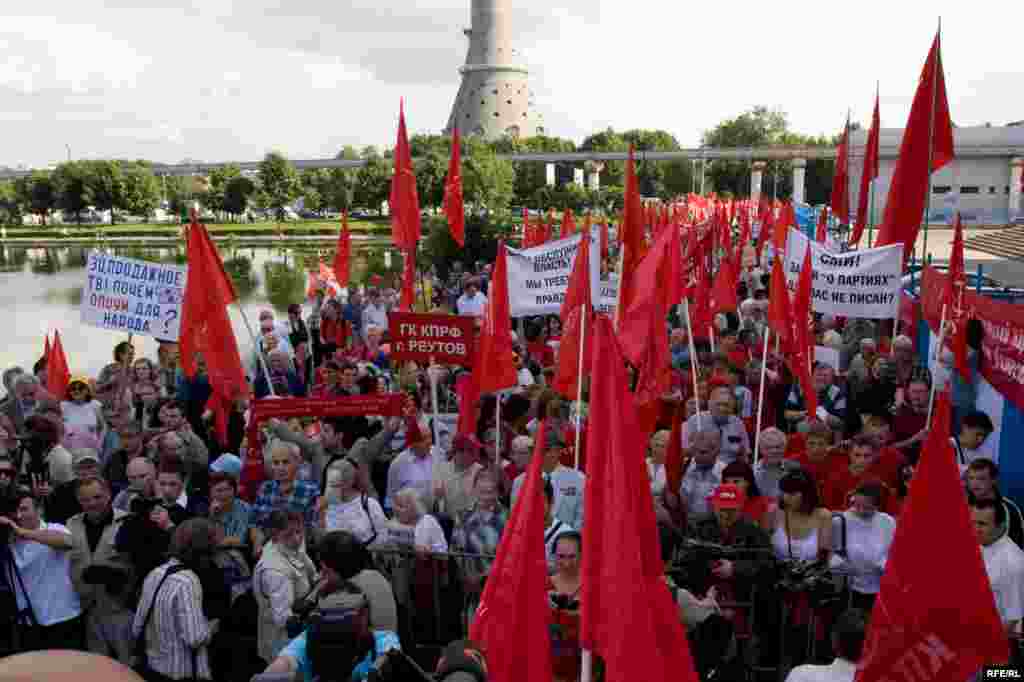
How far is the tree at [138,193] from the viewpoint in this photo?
84062mm

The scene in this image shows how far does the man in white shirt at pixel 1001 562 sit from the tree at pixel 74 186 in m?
88.0

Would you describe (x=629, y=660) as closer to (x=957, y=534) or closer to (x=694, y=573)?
(x=957, y=534)

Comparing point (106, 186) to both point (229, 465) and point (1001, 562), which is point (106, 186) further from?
point (1001, 562)

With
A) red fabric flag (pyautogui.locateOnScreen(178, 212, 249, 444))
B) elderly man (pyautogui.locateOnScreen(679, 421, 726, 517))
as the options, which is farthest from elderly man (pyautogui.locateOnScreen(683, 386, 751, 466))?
red fabric flag (pyautogui.locateOnScreen(178, 212, 249, 444))

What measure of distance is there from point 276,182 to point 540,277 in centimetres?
7666

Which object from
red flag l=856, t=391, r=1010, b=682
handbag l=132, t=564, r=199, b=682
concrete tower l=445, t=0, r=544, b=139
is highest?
concrete tower l=445, t=0, r=544, b=139

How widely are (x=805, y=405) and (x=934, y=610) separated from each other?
5398 mm

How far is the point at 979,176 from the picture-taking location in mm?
56438

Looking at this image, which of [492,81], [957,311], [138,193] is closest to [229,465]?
[957,311]

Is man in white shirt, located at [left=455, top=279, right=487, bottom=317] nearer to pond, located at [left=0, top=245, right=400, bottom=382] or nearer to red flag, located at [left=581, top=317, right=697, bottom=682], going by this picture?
pond, located at [left=0, top=245, right=400, bottom=382]

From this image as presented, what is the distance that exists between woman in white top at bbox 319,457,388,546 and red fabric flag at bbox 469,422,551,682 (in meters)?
2.33

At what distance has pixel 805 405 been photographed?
28.0ft

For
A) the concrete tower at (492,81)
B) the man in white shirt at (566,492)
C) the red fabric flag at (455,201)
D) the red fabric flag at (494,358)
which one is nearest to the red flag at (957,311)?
the red fabric flag at (494,358)

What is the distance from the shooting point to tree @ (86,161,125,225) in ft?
271
